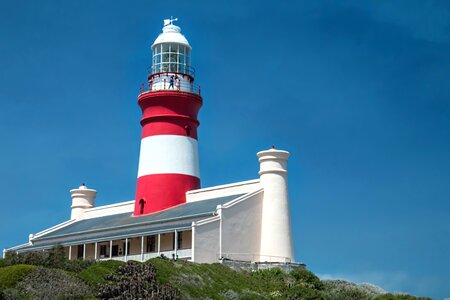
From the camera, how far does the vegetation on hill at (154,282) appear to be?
A: 90.2 ft

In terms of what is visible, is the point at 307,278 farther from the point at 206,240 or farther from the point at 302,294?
the point at 206,240

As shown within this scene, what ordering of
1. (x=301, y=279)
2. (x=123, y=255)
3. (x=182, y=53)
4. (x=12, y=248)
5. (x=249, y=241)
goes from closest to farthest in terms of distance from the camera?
(x=301, y=279)
(x=249, y=241)
(x=123, y=255)
(x=182, y=53)
(x=12, y=248)

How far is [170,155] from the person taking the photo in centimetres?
4453

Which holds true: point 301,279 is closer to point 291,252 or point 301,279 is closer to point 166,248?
point 291,252

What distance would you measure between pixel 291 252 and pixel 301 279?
359 centimetres

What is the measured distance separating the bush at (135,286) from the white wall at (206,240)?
631 centimetres

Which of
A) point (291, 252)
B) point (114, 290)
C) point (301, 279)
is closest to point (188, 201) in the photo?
point (291, 252)

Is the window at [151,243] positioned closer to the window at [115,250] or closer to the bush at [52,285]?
the window at [115,250]

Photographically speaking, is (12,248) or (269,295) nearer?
(269,295)

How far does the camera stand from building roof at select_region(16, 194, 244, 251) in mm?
39156

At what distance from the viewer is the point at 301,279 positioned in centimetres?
3681

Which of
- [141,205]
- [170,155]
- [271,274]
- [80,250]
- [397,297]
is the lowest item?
[397,297]

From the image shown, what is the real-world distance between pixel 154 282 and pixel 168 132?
15857 millimetres

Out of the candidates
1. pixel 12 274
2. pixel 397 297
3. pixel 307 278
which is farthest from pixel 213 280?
pixel 12 274
